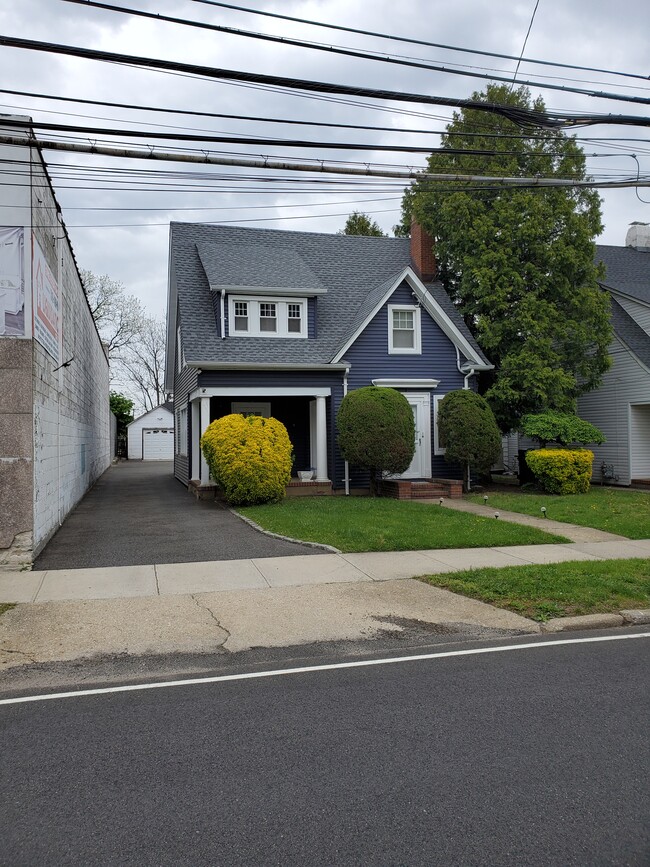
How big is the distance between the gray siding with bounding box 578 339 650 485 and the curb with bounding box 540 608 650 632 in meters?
16.3

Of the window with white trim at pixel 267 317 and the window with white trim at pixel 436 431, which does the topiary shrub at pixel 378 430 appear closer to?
the window with white trim at pixel 436 431

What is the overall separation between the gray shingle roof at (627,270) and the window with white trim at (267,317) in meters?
12.1

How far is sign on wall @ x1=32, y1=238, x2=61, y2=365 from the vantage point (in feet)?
34.4

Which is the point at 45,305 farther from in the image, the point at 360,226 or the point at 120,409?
the point at 120,409

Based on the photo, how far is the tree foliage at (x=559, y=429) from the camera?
2017 cm

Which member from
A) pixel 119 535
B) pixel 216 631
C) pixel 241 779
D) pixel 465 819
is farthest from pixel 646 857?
pixel 119 535

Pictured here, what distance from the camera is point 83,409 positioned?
66.2ft

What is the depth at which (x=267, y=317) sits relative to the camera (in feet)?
66.9

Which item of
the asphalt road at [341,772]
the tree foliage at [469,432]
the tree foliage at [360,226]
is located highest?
the tree foliage at [360,226]

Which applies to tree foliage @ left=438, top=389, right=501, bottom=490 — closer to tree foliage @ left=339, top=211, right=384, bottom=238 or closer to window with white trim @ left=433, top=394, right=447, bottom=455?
window with white trim @ left=433, top=394, right=447, bottom=455

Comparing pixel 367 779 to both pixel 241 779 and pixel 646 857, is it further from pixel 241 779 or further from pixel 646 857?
pixel 646 857

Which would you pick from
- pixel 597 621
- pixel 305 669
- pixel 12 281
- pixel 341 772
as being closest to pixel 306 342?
pixel 12 281

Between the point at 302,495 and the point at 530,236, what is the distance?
10753 mm

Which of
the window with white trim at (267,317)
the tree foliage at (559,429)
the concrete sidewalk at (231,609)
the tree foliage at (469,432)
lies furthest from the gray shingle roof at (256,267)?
the concrete sidewalk at (231,609)
